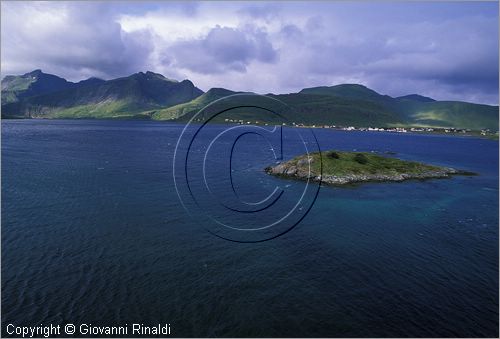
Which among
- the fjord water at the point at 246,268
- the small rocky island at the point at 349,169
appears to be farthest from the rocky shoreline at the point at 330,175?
the fjord water at the point at 246,268

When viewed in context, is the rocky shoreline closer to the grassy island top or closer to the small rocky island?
the small rocky island

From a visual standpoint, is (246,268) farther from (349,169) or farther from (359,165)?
(359,165)

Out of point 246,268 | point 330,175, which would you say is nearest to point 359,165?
point 330,175

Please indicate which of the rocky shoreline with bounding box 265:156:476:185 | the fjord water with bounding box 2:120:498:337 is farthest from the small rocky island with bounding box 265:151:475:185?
the fjord water with bounding box 2:120:498:337

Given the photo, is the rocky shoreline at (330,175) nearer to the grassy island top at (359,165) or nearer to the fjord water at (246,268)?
the grassy island top at (359,165)

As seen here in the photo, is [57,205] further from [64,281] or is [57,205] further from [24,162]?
[24,162]

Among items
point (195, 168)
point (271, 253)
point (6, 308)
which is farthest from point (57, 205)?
point (195, 168)
